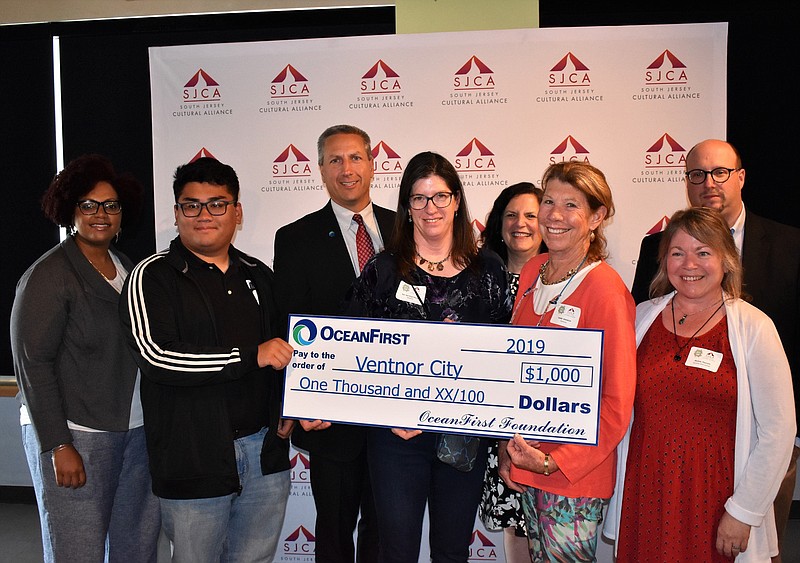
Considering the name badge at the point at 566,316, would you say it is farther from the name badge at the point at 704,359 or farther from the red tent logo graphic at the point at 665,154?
the red tent logo graphic at the point at 665,154

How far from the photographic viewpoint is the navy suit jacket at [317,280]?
8.61 feet

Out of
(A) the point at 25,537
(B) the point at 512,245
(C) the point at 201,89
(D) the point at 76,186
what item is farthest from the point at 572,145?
(A) the point at 25,537

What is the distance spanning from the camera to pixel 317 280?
2.73 m

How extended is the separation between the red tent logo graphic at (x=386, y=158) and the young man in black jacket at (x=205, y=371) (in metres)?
1.57

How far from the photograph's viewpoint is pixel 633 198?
3.73 meters

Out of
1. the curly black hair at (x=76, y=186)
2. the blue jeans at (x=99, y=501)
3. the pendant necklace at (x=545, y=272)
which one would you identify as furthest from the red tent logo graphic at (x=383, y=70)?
the blue jeans at (x=99, y=501)

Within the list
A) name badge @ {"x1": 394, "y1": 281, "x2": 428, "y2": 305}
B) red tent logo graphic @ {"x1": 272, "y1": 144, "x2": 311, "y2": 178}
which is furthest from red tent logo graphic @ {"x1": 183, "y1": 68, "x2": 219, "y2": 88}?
name badge @ {"x1": 394, "y1": 281, "x2": 428, "y2": 305}

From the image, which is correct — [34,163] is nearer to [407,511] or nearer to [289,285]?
[289,285]

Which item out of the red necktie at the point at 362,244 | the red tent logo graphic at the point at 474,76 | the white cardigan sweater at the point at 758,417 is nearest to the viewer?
the white cardigan sweater at the point at 758,417

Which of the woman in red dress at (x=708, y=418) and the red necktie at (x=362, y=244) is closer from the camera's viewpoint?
the woman in red dress at (x=708, y=418)

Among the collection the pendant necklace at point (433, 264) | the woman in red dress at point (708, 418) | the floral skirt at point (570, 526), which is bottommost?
the floral skirt at point (570, 526)

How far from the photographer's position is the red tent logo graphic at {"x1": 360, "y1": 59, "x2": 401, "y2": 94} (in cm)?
381

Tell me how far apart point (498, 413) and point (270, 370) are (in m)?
0.94

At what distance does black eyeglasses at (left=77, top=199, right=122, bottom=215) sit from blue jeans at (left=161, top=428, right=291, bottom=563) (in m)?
1.18
